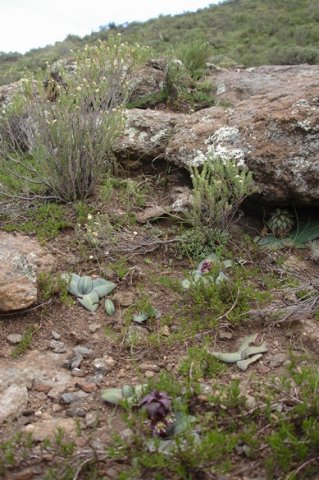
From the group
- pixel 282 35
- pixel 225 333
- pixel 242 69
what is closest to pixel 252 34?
pixel 282 35

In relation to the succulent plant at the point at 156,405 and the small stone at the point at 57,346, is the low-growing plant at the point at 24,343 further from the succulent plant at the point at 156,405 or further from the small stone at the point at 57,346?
the succulent plant at the point at 156,405

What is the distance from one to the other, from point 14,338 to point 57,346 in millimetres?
230

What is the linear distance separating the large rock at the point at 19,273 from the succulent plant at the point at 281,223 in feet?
5.04

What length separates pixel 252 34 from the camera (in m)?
14.8

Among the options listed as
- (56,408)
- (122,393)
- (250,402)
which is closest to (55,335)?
(56,408)

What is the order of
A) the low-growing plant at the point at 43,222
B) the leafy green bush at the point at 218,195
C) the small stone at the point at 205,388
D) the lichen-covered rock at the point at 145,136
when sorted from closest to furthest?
the small stone at the point at 205,388 → the leafy green bush at the point at 218,195 → the low-growing plant at the point at 43,222 → the lichen-covered rock at the point at 145,136

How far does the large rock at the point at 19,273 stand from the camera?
114 inches

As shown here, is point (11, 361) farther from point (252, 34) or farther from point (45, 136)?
point (252, 34)

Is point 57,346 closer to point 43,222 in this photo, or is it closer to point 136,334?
point 136,334

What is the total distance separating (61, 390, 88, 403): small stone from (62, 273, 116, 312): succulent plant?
0.71 metres

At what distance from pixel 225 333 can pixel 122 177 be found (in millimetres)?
2115

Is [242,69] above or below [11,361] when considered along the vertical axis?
above

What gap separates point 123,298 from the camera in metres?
3.19

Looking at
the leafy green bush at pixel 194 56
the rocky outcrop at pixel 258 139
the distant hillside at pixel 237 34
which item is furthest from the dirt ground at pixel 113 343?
the distant hillside at pixel 237 34
